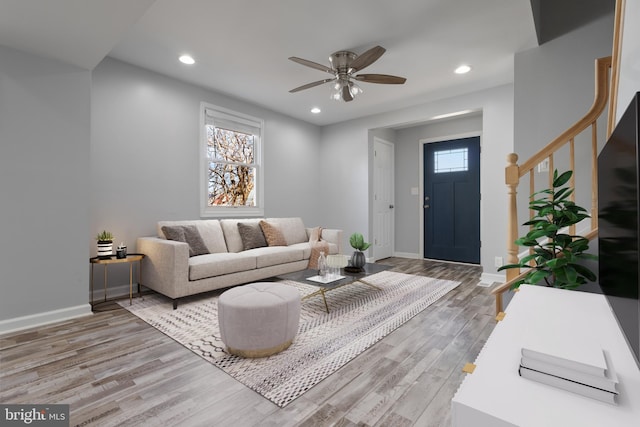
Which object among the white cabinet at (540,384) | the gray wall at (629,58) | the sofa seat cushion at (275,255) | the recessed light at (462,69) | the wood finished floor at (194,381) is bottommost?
the wood finished floor at (194,381)

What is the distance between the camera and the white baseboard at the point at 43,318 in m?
2.35

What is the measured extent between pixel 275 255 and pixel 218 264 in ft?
2.59

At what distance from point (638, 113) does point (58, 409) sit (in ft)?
8.05

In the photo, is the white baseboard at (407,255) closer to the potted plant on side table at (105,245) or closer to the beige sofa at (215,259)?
the beige sofa at (215,259)

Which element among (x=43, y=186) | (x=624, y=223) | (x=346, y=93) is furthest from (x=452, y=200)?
(x=43, y=186)

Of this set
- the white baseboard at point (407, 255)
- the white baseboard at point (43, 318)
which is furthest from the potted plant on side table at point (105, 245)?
the white baseboard at point (407, 255)

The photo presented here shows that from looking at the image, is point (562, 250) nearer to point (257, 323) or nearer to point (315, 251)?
point (257, 323)

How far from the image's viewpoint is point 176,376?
5.78ft

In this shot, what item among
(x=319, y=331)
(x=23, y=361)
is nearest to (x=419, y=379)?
(x=319, y=331)

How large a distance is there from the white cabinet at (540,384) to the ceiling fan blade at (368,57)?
2.28 meters

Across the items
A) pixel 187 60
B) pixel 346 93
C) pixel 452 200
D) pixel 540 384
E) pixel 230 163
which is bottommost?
pixel 540 384

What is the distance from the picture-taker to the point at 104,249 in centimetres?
297

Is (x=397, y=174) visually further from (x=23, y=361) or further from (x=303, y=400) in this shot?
(x=23, y=361)

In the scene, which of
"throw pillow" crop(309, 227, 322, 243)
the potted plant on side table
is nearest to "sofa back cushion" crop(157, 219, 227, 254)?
the potted plant on side table
